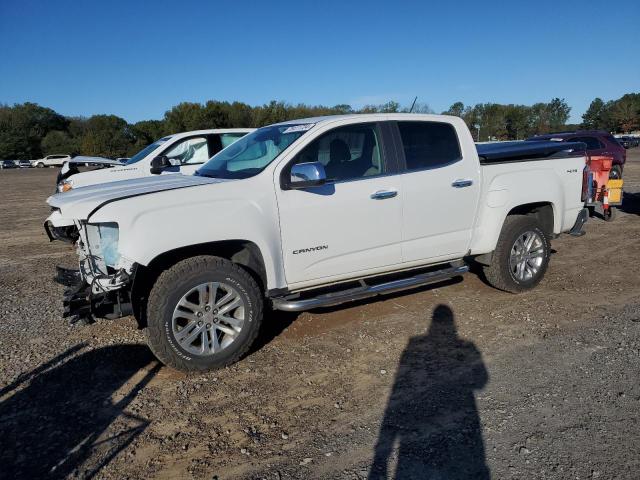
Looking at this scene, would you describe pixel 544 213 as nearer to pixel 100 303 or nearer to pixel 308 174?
pixel 308 174

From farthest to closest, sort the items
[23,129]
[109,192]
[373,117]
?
[23,129]
[373,117]
[109,192]

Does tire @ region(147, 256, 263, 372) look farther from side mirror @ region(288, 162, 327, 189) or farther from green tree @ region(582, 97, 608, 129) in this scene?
green tree @ region(582, 97, 608, 129)

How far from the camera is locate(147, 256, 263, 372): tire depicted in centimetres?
385

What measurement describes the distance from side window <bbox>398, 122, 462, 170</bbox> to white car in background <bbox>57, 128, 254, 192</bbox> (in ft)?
17.7

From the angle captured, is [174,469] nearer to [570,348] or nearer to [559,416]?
[559,416]

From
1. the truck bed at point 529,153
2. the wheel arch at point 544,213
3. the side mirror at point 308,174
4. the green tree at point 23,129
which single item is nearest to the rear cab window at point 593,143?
the truck bed at point 529,153

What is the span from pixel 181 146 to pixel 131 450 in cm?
807

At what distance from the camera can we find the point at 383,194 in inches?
182

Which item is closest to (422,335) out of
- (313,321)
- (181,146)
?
(313,321)

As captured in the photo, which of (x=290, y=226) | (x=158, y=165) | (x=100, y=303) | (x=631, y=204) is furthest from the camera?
(x=631, y=204)

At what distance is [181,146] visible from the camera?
33.8 ft

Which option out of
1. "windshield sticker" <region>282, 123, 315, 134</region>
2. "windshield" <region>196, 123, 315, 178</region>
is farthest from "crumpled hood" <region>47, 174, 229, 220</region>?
"windshield sticker" <region>282, 123, 315, 134</region>

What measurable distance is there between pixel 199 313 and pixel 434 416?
1906mm

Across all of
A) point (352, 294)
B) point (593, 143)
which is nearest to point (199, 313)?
point (352, 294)
